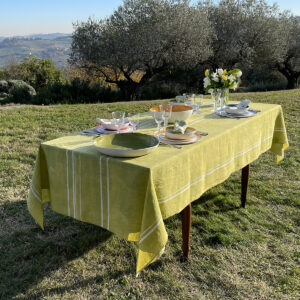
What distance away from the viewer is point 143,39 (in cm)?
1230

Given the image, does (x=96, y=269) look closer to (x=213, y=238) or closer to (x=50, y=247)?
(x=50, y=247)

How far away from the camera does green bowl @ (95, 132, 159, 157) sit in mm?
1764

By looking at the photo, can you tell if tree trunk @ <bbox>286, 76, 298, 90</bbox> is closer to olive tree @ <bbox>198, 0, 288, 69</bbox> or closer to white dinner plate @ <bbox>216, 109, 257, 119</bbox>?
olive tree @ <bbox>198, 0, 288, 69</bbox>

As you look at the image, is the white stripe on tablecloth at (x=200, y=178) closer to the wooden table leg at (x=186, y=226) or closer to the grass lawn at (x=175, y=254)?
the wooden table leg at (x=186, y=226)

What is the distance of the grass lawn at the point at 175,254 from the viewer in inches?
82.9

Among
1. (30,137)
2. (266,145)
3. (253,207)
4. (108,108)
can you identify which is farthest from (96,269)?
(108,108)

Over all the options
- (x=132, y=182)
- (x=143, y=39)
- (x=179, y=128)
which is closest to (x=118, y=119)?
(x=179, y=128)

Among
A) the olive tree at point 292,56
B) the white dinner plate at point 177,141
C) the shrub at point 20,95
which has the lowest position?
the shrub at point 20,95

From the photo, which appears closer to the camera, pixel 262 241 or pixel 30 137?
pixel 262 241

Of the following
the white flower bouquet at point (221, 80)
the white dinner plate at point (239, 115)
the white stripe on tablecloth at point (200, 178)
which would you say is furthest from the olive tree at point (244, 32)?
the white stripe on tablecloth at point (200, 178)

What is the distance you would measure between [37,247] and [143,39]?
11177mm

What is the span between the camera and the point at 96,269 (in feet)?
7.54

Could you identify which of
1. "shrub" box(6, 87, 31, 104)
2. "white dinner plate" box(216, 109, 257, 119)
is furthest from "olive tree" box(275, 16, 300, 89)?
"white dinner plate" box(216, 109, 257, 119)

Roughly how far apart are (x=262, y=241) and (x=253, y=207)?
0.62 m
